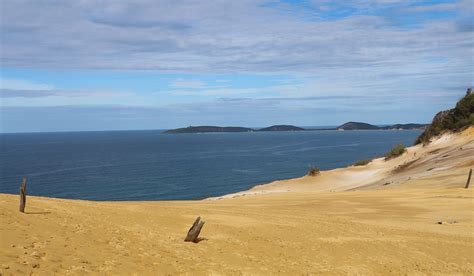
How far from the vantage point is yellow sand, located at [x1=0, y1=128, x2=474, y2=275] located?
40.1 ft

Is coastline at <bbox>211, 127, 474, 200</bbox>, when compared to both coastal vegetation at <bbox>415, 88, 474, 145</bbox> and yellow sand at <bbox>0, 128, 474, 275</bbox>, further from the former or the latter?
yellow sand at <bbox>0, 128, 474, 275</bbox>

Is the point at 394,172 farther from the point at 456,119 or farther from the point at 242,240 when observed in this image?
the point at 242,240

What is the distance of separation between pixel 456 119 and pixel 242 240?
63227 mm

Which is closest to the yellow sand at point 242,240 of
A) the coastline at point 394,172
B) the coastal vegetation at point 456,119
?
the coastline at point 394,172

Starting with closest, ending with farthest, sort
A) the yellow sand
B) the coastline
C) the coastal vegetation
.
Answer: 1. the yellow sand
2. the coastline
3. the coastal vegetation

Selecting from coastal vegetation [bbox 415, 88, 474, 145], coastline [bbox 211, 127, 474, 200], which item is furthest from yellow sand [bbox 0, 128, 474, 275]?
coastal vegetation [bbox 415, 88, 474, 145]

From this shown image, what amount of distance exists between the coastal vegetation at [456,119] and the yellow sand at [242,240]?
137ft

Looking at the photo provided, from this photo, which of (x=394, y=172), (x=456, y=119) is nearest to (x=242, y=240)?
(x=394, y=172)

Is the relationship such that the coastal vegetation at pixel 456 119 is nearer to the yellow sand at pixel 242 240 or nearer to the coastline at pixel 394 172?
the coastline at pixel 394 172

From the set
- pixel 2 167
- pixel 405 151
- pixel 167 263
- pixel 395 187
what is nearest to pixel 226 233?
pixel 167 263

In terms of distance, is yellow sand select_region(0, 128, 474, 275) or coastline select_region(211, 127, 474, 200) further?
coastline select_region(211, 127, 474, 200)

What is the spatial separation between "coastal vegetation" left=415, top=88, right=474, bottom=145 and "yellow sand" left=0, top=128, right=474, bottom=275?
41.7 meters

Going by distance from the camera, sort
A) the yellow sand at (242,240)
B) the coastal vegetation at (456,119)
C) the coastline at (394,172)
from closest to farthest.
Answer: the yellow sand at (242,240) < the coastline at (394,172) < the coastal vegetation at (456,119)

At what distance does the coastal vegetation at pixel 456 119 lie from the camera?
220ft
